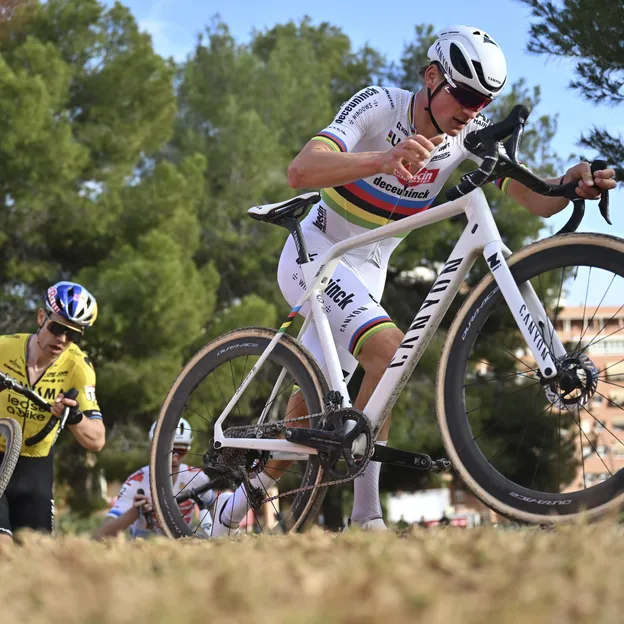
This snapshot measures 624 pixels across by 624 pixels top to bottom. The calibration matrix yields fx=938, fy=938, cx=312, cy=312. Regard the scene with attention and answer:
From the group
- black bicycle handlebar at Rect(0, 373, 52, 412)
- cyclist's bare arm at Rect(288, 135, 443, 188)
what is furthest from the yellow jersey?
cyclist's bare arm at Rect(288, 135, 443, 188)

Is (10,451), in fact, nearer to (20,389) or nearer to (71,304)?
(20,389)

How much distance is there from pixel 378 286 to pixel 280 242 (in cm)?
2244

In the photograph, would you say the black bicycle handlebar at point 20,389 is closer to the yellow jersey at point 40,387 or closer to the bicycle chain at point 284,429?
the yellow jersey at point 40,387

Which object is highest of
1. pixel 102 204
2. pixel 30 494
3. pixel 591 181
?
pixel 102 204

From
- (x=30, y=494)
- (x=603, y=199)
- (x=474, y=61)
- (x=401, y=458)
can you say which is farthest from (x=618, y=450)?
(x=30, y=494)

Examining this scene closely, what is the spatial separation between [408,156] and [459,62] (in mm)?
612

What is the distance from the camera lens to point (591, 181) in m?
3.87

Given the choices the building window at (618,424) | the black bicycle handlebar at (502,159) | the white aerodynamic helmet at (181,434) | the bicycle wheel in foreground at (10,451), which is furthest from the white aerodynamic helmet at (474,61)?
the bicycle wheel in foreground at (10,451)

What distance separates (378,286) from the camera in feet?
16.1

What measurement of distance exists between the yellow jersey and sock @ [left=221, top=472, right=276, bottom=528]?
6.06ft

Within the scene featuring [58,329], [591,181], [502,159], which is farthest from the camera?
[58,329]

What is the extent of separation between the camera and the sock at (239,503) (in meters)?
4.48

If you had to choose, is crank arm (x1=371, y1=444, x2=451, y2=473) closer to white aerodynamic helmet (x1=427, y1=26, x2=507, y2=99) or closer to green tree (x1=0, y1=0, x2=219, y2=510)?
white aerodynamic helmet (x1=427, y1=26, x2=507, y2=99)

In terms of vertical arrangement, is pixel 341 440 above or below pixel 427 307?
below
